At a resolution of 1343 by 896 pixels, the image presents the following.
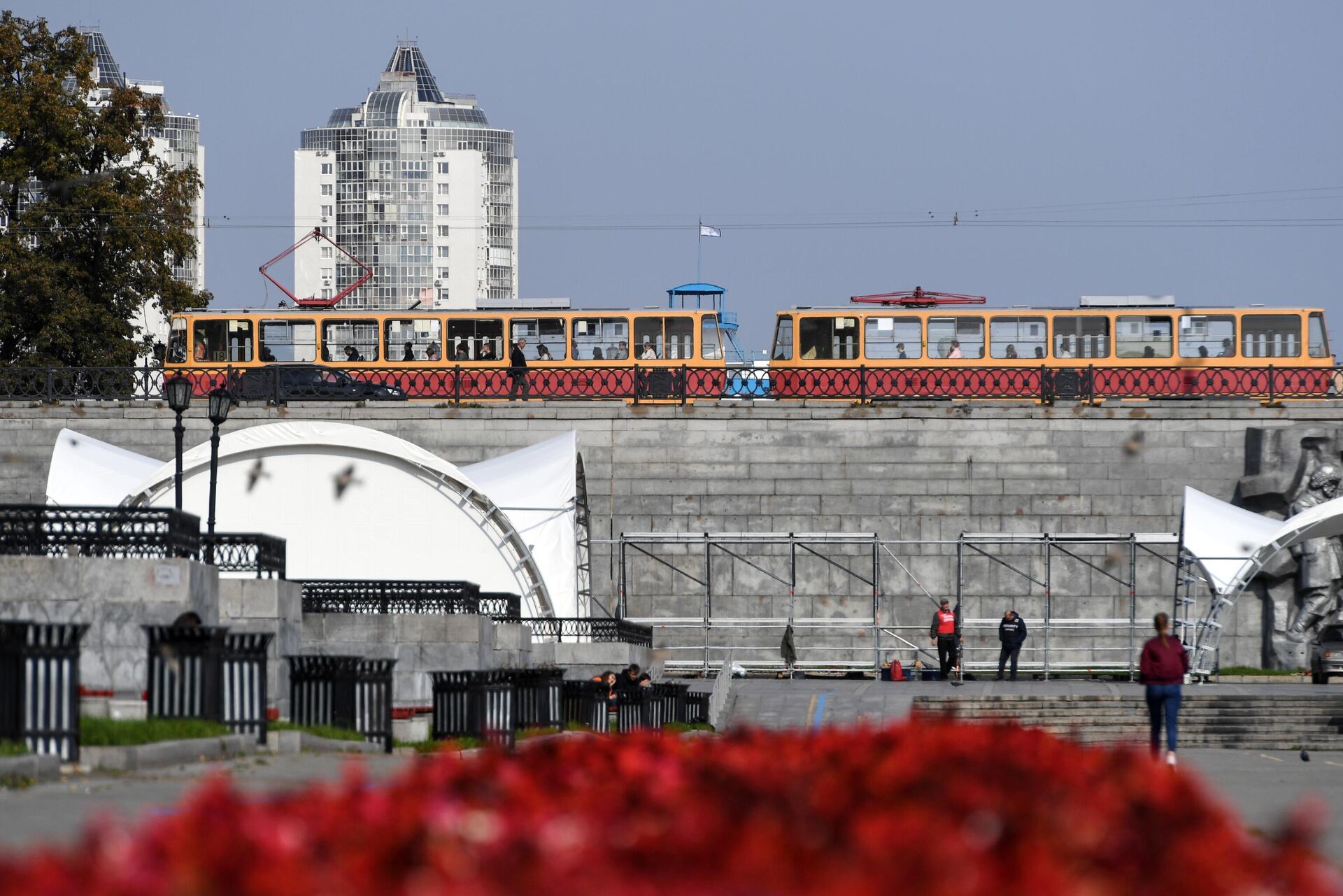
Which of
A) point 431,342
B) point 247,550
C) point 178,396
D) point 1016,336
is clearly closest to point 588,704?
point 247,550

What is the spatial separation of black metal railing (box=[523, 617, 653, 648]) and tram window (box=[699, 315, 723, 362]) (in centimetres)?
1111

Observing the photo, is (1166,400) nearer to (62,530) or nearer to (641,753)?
(62,530)

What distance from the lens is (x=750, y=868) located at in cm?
460

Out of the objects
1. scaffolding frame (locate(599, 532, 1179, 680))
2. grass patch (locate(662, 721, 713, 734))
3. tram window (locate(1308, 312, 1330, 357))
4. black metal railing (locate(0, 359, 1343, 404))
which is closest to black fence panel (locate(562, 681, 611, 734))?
grass patch (locate(662, 721, 713, 734))

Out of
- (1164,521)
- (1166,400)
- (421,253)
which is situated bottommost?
(1164,521)

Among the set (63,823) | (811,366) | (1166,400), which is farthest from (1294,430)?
(63,823)

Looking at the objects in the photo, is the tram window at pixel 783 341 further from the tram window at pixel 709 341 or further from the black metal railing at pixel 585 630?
the black metal railing at pixel 585 630

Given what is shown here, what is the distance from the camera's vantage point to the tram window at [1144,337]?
129 ft

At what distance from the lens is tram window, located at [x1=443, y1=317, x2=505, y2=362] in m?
40.0

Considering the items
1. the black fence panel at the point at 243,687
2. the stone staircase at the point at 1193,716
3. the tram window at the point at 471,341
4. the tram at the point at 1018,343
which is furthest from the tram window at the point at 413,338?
the black fence panel at the point at 243,687

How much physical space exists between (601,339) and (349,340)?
5.29 metres

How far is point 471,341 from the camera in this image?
40031 millimetres

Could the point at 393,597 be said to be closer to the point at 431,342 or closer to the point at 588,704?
the point at 588,704

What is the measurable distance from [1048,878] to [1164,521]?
105 ft
